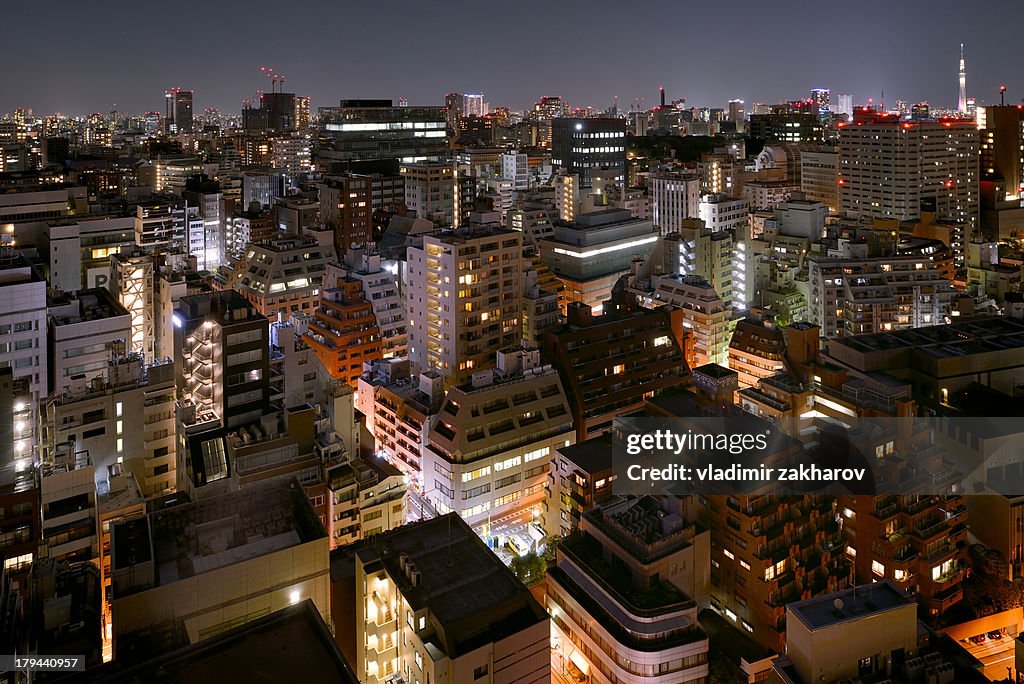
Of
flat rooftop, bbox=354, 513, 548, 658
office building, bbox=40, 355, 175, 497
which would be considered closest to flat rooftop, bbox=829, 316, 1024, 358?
flat rooftop, bbox=354, 513, 548, 658

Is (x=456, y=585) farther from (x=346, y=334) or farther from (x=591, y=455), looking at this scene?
(x=346, y=334)

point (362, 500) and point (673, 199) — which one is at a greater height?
point (673, 199)

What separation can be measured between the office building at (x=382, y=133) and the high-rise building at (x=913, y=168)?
925 inches

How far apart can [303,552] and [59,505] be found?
5394 millimetres

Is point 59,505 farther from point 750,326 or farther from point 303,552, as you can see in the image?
point 750,326

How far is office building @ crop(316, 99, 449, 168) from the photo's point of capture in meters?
46.5

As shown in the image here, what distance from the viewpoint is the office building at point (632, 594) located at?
32.4ft

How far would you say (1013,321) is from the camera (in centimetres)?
2059

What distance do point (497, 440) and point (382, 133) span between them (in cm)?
3583

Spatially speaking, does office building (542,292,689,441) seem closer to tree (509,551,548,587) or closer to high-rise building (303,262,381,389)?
tree (509,551,548,587)

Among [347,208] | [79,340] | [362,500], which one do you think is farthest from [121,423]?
[347,208]

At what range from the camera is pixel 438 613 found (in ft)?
30.5

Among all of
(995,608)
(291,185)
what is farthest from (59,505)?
(291,185)

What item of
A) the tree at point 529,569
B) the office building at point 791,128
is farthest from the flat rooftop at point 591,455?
the office building at point 791,128
